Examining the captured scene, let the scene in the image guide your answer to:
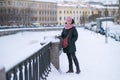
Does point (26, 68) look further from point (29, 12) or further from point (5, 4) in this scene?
point (29, 12)

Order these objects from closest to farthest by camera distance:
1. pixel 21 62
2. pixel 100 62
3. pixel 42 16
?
pixel 21 62 → pixel 100 62 → pixel 42 16

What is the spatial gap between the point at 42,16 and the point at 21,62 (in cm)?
13786

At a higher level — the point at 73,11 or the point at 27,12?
the point at 27,12

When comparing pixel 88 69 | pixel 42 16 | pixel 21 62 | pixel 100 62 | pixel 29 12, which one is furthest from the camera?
pixel 42 16

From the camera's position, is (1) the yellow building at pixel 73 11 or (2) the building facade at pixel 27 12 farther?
(1) the yellow building at pixel 73 11

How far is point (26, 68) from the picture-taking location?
684 cm

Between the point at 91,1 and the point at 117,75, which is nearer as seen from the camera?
the point at 117,75

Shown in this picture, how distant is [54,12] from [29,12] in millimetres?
22353

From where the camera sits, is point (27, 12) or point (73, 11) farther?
point (73, 11)

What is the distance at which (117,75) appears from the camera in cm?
1124

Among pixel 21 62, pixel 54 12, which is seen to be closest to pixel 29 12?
pixel 54 12

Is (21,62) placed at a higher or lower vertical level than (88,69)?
higher

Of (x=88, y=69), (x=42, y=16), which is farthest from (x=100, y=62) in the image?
(x=42, y=16)

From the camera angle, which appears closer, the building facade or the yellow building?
the building facade
